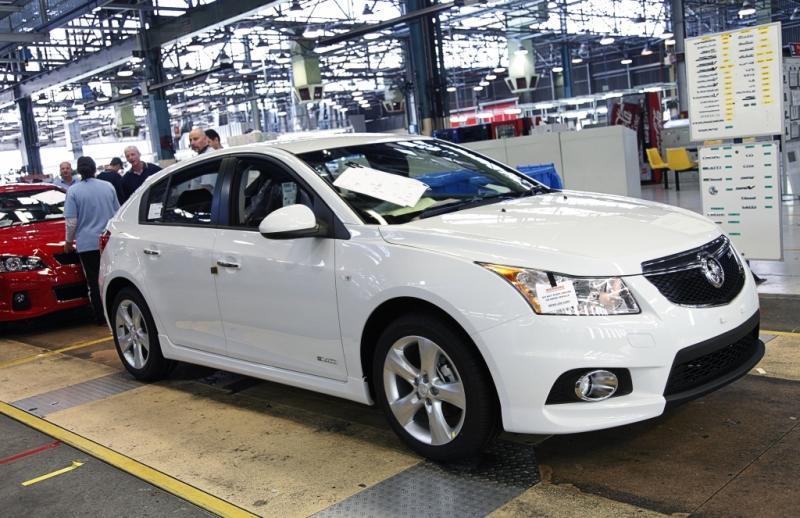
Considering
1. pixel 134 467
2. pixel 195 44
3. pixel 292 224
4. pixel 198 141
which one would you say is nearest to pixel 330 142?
pixel 292 224

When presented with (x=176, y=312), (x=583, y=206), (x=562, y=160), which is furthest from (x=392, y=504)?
(x=562, y=160)

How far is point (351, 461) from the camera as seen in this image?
3.80 m

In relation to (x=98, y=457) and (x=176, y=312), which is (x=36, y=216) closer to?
(x=176, y=312)

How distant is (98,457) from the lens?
421 centimetres

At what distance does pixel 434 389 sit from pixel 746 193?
14.8 feet

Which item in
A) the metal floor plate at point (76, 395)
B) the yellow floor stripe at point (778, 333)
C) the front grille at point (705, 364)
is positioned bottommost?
the yellow floor stripe at point (778, 333)

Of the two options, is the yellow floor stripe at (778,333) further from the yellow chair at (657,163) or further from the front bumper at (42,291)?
the yellow chair at (657,163)

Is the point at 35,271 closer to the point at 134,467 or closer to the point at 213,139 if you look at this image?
the point at 213,139

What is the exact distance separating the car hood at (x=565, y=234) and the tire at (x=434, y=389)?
0.37m

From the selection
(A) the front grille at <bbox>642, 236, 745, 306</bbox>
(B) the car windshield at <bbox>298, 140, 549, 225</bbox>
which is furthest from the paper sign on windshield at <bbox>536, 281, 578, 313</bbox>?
(B) the car windshield at <bbox>298, 140, 549, 225</bbox>

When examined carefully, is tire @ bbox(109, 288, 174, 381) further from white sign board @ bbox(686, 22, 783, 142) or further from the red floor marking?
white sign board @ bbox(686, 22, 783, 142)

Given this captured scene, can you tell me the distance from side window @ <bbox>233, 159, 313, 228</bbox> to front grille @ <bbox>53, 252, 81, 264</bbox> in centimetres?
404

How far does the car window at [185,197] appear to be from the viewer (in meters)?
4.74

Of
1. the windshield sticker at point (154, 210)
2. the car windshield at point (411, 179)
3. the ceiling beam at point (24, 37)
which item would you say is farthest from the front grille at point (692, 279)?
the ceiling beam at point (24, 37)
